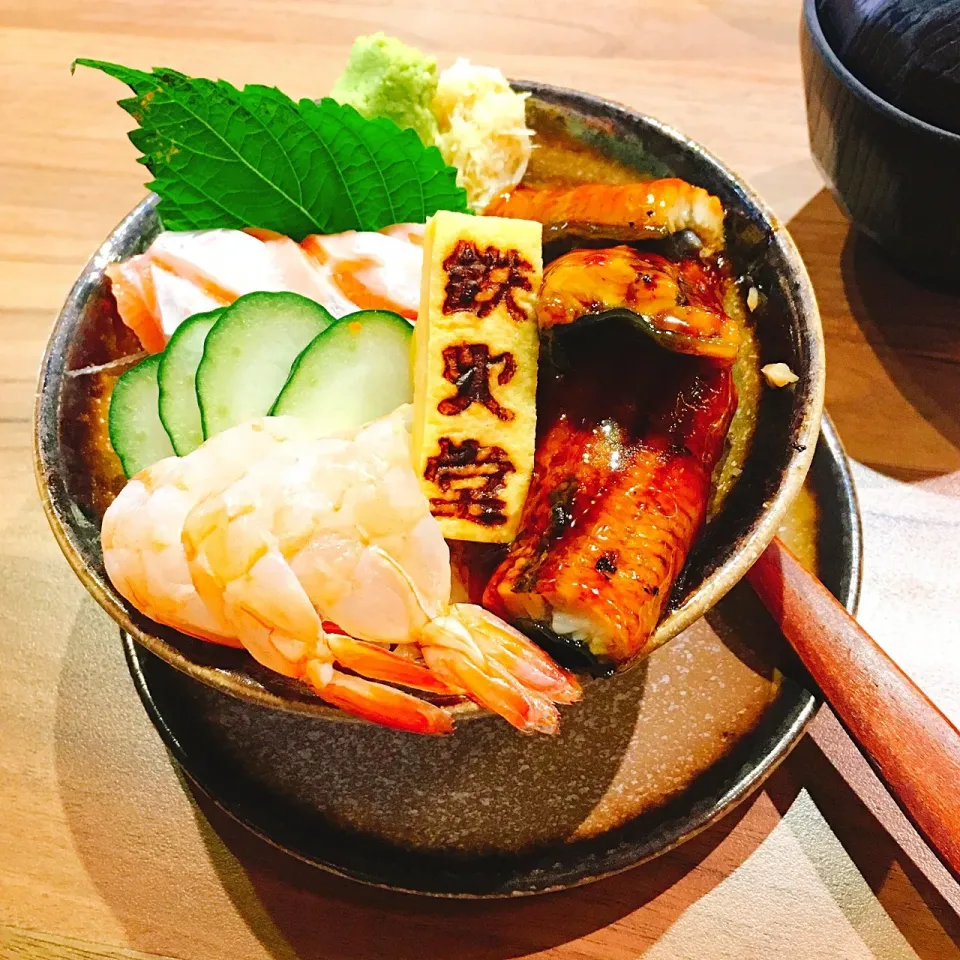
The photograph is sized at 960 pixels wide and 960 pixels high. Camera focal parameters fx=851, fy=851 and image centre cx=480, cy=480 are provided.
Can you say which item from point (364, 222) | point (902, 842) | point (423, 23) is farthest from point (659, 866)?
point (423, 23)

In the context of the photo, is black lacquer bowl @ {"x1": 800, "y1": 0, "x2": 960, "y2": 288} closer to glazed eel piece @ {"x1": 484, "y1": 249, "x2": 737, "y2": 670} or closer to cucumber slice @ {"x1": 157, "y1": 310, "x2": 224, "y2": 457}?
glazed eel piece @ {"x1": 484, "y1": 249, "x2": 737, "y2": 670}

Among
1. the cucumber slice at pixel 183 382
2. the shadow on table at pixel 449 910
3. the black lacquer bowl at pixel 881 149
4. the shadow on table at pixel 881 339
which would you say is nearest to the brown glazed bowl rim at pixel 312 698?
the cucumber slice at pixel 183 382

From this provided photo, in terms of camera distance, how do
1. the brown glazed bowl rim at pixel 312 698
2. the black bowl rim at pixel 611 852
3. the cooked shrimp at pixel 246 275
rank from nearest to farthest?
the brown glazed bowl rim at pixel 312 698, the black bowl rim at pixel 611 852, the cooked shrimp at pixel 246 275

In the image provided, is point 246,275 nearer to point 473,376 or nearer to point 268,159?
point 268,159

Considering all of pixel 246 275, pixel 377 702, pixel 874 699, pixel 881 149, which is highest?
pixel 881 149

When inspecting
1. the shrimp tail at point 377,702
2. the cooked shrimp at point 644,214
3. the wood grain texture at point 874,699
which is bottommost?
the wood grain texture at point 874,699

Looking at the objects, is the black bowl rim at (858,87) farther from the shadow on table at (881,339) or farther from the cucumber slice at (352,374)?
the cucumber slice at (352,374)

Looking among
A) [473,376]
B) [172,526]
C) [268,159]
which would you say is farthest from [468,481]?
[268,159]
